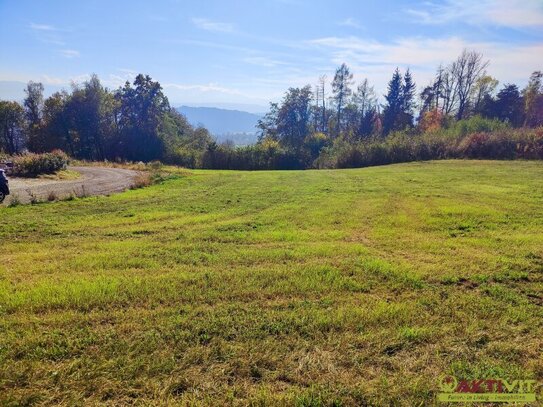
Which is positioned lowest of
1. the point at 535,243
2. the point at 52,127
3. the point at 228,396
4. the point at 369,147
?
the point at 228,396

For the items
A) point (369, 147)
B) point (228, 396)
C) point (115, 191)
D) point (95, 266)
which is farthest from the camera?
point (369, 147)

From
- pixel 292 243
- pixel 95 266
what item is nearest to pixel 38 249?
pixel 95 266

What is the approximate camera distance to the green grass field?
265cm

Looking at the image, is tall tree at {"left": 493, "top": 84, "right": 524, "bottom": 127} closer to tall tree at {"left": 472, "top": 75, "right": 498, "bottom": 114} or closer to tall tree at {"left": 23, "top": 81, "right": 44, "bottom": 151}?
tall tree at {"left": 472, "top": 75, "right": 498, "bottom": 114}

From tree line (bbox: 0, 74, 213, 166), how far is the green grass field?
41.5 meters

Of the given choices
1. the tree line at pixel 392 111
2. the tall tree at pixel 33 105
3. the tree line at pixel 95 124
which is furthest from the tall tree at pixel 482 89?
the tall tree at pixel 33 105

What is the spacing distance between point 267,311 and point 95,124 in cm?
5464

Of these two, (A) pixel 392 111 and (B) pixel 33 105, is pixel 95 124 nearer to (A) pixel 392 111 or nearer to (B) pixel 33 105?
(B) pixel 33 105

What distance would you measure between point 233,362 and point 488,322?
8.99 ft

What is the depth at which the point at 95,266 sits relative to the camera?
16.5ft

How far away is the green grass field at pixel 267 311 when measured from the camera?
8.70 feet

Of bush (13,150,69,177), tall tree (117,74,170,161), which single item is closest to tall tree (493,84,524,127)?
tall tree (117,74,170,161)

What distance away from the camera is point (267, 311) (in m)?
3.70

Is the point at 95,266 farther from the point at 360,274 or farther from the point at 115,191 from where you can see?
the point at 115,191
